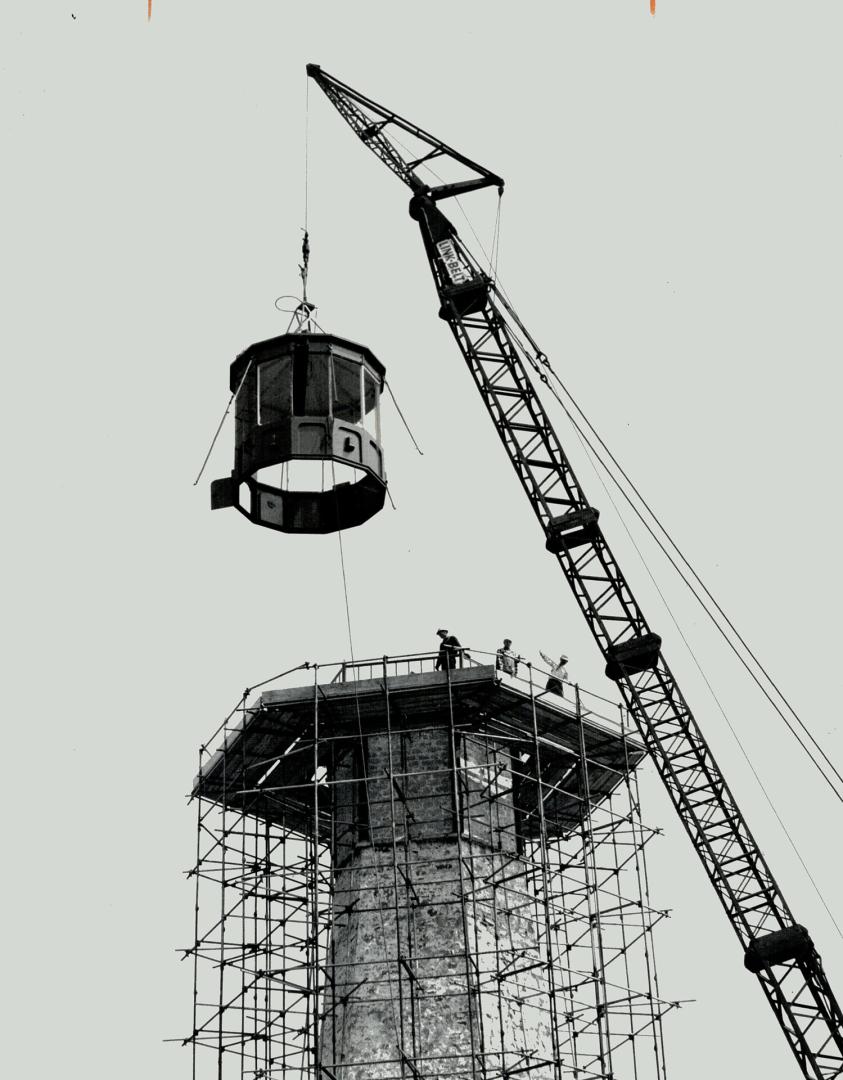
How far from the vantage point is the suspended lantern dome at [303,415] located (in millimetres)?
29547

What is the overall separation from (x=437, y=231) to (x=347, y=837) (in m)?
16.7

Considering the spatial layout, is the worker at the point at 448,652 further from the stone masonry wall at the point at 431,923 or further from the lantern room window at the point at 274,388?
the lantern room window at the point at 274,388

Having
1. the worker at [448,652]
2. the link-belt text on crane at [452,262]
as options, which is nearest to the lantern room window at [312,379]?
the worker at [448,652]

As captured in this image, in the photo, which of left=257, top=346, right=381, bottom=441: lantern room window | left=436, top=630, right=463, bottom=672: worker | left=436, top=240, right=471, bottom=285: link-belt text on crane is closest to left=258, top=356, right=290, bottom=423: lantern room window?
left=257, top=346, right=381, bottom=441: lantern room window

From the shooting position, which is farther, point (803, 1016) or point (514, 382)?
point (514, 382)

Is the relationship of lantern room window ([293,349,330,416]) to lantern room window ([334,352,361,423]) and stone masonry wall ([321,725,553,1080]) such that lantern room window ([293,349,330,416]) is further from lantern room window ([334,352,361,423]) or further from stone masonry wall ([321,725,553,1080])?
stone masonry wall ([321,725,553,1080])

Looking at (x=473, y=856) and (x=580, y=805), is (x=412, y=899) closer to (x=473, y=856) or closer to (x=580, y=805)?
(x=473, y=856)

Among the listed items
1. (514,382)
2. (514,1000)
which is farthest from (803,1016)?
(514,382)

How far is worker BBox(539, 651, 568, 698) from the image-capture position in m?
33.2

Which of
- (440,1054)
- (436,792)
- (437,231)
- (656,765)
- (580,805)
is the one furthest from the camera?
(437,231)

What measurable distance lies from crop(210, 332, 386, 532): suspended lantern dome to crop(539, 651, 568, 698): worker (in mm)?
4901

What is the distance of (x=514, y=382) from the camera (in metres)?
41.0

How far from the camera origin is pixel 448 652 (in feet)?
107

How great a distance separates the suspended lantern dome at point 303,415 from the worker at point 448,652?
2.90 metres
